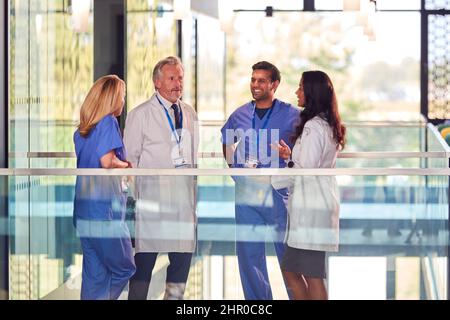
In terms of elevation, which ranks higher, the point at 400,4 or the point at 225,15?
the point at 400,4

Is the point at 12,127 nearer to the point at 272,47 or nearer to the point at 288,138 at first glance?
the point at 288,138

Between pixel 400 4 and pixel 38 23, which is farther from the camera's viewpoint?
pixel 400 4

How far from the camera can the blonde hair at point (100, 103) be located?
541 centimetres

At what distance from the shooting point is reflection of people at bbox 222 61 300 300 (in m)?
5.12

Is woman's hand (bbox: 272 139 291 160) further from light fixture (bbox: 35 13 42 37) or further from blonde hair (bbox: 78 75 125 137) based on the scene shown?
light fixture (bbox: 35 13 42 37)

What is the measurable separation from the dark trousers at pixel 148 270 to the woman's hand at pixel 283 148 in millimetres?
804

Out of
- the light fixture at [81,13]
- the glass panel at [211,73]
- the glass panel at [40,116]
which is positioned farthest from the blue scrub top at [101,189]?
the glass panel at [211,73]

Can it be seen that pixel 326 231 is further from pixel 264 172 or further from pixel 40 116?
pixel 40 116

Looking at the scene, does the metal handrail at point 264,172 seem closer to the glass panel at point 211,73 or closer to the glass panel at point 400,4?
the glass panel at point 211,73

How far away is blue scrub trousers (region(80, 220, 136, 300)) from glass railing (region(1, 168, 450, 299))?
2.0 inches

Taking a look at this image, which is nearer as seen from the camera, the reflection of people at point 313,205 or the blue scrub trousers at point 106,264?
the reflection of people at point 313,205

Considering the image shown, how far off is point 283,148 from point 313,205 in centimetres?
71

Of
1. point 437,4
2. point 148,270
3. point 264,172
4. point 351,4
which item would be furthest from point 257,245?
point 437,4

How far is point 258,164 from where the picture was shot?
20.7 feet
